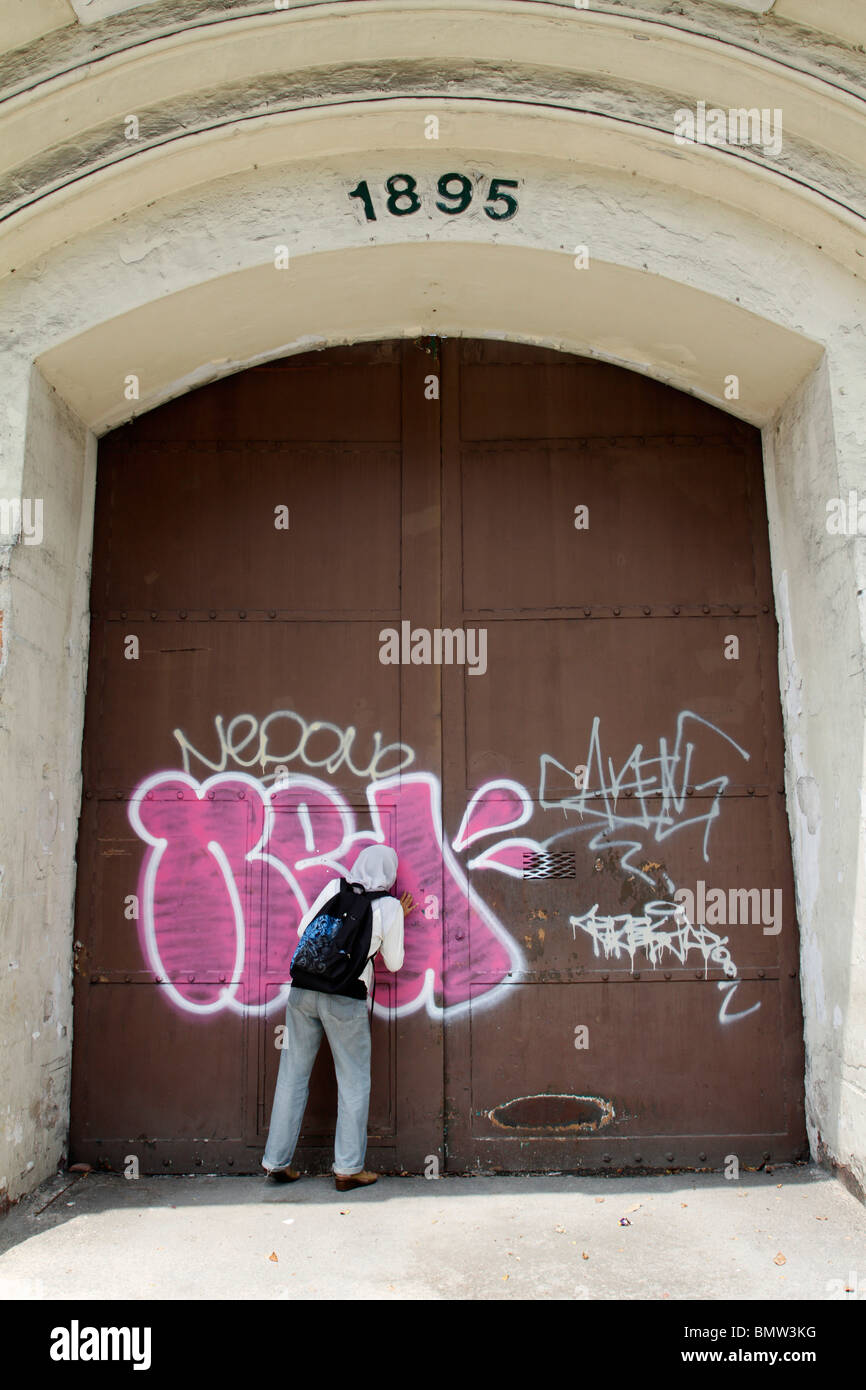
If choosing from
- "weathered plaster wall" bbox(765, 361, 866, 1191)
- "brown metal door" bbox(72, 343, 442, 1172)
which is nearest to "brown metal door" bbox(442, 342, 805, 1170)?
"weathered plaster wall" bbox(765, 361, 866, 1191)

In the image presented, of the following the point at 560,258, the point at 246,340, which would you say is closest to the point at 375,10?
the point at 560,258

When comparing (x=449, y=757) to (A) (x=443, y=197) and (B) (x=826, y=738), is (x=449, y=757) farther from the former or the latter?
(A) (x=443, y=197)

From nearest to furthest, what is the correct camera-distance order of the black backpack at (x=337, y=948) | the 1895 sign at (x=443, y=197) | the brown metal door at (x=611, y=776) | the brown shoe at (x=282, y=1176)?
the black backpack at (x=337, y=948), the brown shoe at (x=282, y=1176), the 1895 sign at (x=443, y=197), the brown metal door at (x=611, y=776)

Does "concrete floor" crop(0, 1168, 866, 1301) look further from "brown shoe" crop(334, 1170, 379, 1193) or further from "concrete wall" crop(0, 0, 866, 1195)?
"concrete wall" crop(0, 0, 866, 1195)

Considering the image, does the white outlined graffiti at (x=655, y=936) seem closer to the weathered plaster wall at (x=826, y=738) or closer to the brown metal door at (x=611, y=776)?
the brown metal door at (x=611, y=776)

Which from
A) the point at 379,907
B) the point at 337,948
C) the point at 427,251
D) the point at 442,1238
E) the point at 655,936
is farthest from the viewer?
the point at 655,936

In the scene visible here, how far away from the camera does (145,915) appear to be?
452 centimetres

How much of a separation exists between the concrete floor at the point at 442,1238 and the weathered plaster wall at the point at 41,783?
0.39 meters

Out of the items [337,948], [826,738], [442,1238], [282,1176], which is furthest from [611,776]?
[282,1176]

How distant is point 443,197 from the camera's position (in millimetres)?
4277

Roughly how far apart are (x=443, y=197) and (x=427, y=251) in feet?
0.73

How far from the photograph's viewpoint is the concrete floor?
3.30 metres

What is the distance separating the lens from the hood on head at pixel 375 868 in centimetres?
425

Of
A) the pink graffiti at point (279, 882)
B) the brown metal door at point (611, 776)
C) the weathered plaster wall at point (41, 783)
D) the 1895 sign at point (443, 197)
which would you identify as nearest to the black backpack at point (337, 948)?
the pink graffiti at point (279, 882)
